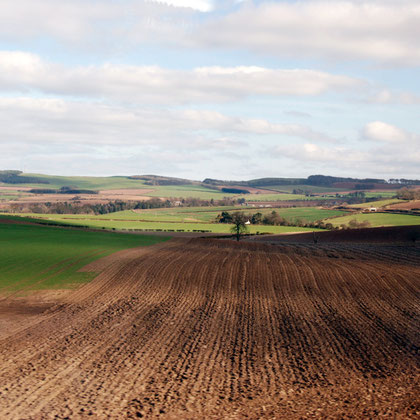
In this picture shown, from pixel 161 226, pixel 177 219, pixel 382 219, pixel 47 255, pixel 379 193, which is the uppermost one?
pixel 379 193

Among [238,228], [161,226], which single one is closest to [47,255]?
[238,228]

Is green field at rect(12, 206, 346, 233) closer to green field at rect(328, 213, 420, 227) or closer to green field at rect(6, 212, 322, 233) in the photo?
green field at rect(6, 212, 322, 233)

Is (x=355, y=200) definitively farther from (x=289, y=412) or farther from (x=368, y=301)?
(x=289, y=412)

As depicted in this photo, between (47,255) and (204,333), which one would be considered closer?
(204,333)

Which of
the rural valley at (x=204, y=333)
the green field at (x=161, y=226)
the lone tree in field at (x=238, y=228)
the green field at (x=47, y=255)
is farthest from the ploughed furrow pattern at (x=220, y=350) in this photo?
→ the green field at (x=161, y=226)

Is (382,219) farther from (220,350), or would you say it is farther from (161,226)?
(220,350)

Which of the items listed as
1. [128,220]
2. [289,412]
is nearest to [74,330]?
[289,412]

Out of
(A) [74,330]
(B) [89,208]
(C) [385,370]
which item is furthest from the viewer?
(B) [89,208]

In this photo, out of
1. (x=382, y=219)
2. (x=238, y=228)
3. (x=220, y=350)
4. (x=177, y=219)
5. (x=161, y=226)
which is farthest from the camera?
(x=177, y=219)
